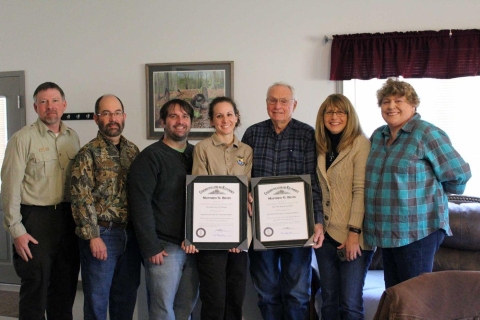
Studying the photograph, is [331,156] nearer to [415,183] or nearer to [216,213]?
[415,183]

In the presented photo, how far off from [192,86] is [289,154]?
1.72 m

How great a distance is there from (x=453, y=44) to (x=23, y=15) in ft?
12.5

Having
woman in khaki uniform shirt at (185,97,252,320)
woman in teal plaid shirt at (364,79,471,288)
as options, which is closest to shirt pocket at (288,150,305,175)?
woman in khaki uniform shirt at (185,97,252,320)

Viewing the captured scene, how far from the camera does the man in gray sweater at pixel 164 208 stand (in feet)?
6.40

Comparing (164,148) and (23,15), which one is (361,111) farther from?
(23,15)

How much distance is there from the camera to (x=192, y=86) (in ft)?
11.6

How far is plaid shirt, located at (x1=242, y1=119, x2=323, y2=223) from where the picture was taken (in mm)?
2068

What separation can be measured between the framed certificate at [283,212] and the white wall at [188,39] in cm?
155

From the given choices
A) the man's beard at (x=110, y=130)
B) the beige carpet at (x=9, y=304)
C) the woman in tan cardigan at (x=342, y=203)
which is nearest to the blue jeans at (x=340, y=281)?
the woman in tan cardigan at (x=342, y=203)

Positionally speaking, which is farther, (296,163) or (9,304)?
(9,304)

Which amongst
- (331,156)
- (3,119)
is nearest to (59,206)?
(331,156)

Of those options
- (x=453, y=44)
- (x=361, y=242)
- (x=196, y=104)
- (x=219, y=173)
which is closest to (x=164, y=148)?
(x=219, y=173)

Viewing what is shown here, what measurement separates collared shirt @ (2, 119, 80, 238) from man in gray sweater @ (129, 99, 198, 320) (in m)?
0.51

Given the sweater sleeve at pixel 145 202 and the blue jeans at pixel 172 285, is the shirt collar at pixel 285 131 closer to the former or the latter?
the sweater sleeve at pixel 145 202
